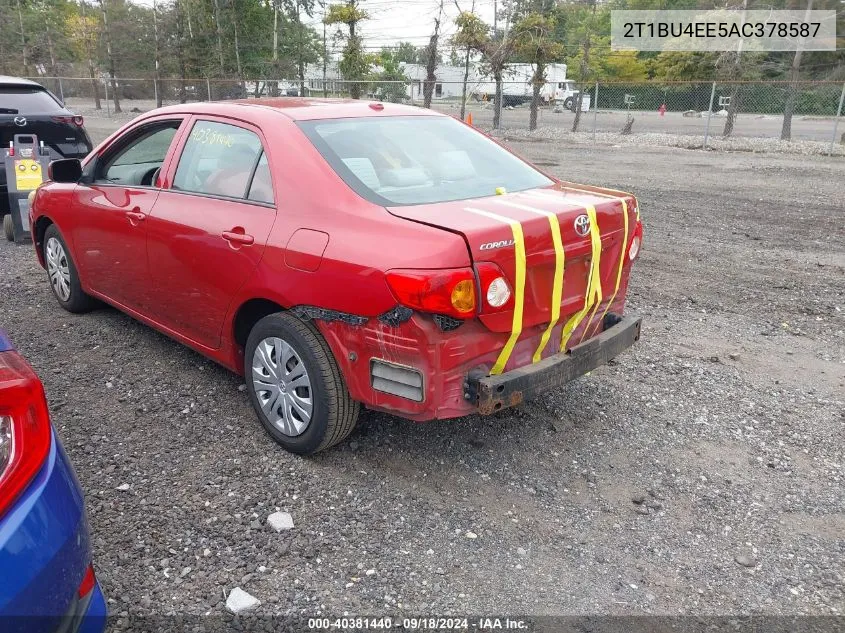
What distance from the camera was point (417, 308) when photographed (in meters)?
2.80

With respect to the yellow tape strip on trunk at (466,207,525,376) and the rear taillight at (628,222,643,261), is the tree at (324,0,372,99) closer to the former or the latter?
the rear taillight at (628,222,643,261)

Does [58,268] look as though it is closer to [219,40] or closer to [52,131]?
[52,131]

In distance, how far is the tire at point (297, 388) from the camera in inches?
128

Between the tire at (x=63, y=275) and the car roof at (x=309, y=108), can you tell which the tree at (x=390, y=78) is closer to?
the tire at (x=63, y=275)

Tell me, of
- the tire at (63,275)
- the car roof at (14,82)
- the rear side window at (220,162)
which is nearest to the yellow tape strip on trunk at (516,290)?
the rear side window at (220,162)

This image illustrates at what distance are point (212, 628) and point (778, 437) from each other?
10.3 ft

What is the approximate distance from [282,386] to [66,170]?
8.87 feet

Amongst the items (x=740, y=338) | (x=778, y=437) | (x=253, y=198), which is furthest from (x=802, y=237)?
(x=253, y=198)

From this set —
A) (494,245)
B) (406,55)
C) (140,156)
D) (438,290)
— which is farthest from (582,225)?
(406,55)

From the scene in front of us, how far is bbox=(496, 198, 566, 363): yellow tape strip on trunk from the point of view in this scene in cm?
314

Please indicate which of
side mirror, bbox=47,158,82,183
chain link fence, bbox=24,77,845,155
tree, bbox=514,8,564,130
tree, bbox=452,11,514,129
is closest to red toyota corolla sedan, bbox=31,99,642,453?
side mirror, bbox=47,158,82,183

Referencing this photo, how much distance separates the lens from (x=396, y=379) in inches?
117

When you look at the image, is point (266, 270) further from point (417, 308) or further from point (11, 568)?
point (11, 568)

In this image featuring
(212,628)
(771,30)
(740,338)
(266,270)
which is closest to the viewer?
(212,628)
